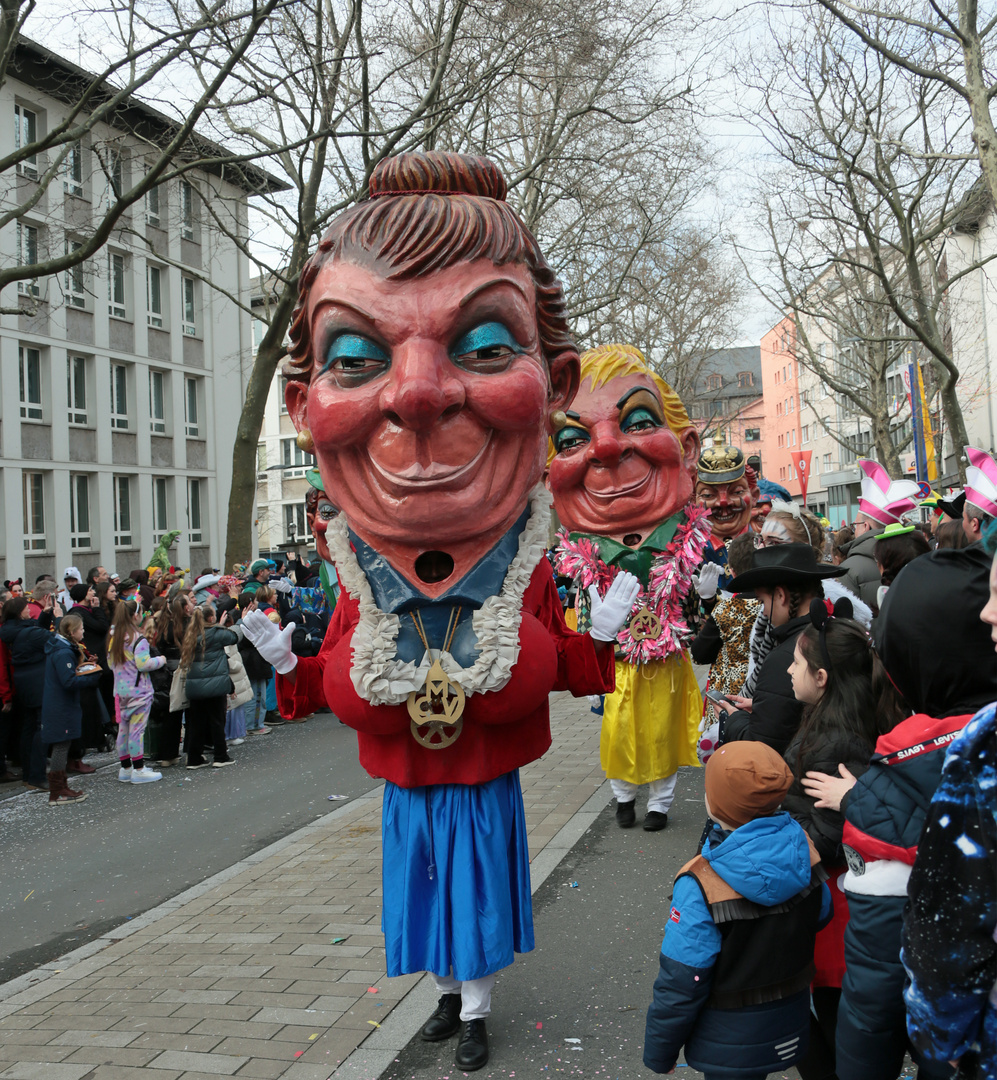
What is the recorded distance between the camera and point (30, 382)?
69.5 feet

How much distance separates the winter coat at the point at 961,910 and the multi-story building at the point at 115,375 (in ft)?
59.5

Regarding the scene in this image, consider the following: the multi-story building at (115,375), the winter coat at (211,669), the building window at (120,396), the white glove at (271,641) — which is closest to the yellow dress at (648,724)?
the white glove at (271,641)

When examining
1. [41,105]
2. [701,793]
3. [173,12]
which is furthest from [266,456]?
[701,793]

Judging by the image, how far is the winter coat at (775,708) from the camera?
332cm

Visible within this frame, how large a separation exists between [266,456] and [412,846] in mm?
45146

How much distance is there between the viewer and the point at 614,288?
19.6 meters

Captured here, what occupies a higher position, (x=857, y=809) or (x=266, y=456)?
(x=266, y=456)

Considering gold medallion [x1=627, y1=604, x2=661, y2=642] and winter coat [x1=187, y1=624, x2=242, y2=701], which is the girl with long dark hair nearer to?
gold medallion [x1=627, y1=604, x2=661, y2=642]

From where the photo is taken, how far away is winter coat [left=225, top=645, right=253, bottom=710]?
9766 mm

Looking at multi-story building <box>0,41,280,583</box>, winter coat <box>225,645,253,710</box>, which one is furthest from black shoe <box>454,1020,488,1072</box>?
multi-story building <box>0,41,280,583</box>

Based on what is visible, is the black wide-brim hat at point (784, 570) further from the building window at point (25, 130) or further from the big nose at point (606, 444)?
the building window at point (25, 130)

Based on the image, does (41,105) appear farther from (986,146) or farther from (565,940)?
(565,940)

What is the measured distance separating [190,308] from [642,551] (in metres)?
22.3

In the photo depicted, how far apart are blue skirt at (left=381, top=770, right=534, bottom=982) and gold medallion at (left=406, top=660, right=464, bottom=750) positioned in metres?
0.20
